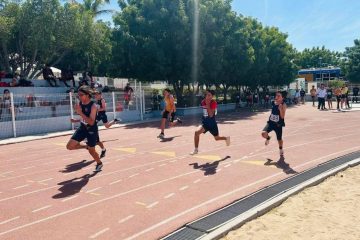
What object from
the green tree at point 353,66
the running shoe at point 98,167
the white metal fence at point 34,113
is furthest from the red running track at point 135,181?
the green tree at point 353,66

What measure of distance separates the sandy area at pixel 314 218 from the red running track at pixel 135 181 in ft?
2.92

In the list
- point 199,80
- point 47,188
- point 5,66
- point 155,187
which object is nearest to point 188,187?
point 155,187

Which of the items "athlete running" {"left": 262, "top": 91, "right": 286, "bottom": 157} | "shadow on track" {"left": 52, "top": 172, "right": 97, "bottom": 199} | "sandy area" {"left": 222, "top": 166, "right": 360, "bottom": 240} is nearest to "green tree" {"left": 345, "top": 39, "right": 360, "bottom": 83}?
"athlete running" {"left": 262, "top": 91, "right": 286, "bottom": 157}

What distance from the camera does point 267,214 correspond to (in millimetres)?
5672

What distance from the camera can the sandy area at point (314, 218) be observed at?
16.2 ft

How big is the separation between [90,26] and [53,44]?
283cm

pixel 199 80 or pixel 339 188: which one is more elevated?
pixel 199 80

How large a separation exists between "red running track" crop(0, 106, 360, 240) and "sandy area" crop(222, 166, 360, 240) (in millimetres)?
889

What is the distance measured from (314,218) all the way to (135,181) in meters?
3.58

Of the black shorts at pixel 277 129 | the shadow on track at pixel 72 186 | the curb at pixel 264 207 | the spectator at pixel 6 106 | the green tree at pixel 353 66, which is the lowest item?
the curb at pixel 264 207

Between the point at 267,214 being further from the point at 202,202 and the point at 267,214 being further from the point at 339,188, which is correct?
the point at 339,188

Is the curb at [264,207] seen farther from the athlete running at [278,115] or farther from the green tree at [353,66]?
the green tree at [353,66]

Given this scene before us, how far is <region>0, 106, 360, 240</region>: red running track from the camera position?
214 inches

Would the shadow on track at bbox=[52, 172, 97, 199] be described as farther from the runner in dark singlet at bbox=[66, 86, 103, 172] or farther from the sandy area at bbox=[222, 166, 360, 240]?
the sandy area at bbox=[222, 166, 360, 240]
